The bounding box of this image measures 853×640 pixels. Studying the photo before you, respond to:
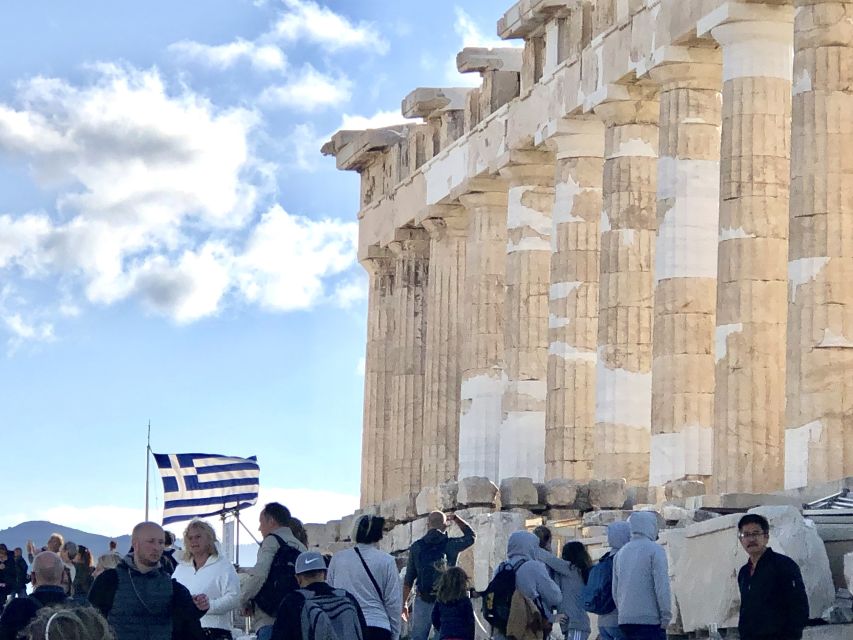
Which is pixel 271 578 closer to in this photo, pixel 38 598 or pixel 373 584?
pixel 373 584

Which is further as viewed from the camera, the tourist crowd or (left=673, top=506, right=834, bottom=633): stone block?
(left=673, top=506, right=834, bottom=633): stone block

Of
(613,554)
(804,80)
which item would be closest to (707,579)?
(613,554)

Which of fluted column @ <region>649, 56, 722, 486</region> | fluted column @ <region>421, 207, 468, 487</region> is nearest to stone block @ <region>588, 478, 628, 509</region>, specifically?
fluted column @ <region>649, 56, 722, 486</region>

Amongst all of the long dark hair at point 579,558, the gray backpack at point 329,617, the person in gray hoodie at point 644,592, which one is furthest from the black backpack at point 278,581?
the long dark hair at point 579,558

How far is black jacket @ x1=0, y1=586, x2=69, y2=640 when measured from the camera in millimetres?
14094

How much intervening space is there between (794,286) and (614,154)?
787cm

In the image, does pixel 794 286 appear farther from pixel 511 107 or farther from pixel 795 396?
pixel 511 107

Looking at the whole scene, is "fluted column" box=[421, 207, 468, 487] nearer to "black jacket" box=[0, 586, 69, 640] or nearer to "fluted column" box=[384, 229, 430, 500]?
"fluted column" box=[384, 229, 430, 500]

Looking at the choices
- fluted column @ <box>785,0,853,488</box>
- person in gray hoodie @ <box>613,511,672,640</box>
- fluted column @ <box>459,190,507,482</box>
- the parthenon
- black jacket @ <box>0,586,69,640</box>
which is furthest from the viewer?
fluted column @ <box>459,190,507,482</box>

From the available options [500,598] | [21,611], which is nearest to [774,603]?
[500,598]

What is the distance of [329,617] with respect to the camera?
14.5m

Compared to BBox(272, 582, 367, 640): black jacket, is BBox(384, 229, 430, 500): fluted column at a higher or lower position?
higher

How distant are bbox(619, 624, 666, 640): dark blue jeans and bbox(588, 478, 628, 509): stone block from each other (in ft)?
41.1

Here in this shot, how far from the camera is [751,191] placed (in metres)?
31.9
